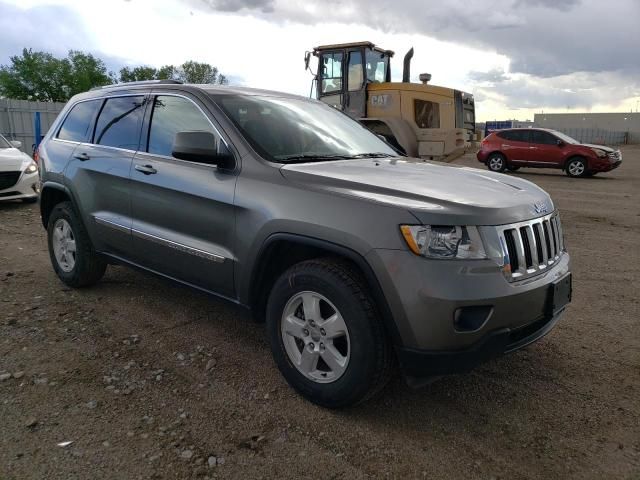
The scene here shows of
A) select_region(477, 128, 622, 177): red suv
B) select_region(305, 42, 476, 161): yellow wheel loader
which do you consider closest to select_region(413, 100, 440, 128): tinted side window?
select_region(305, 42, 476, 161): yellow wheel loader

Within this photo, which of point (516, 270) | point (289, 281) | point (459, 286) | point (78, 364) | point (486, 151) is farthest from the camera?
point (486, 151)

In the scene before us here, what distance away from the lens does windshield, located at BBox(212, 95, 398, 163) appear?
3.43 meters

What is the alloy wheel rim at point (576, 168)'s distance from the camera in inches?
708

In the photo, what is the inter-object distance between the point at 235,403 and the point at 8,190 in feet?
28.4

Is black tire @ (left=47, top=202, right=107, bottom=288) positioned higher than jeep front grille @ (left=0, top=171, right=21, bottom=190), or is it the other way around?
jeep front grille @ (left=0, top=171, right=21, bottom=190)

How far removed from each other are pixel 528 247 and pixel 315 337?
4.06 ft

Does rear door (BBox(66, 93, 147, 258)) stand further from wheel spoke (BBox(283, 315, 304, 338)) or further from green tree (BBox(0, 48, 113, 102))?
green tree (BBox(0, 48, 113, 102))

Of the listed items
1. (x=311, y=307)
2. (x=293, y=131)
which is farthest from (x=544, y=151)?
(x=311, y=307)

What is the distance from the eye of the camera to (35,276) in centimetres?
538

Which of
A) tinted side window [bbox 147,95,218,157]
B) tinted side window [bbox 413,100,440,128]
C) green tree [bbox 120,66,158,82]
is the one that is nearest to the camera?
tinted side window [bbox 147,95,218,157]

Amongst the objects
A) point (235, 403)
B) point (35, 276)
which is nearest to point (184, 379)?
point (235, 403)

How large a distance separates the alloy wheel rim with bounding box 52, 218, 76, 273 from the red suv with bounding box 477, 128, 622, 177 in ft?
51.9

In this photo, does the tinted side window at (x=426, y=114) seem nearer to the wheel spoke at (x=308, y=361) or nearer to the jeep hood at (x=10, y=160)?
the jeep hood at (x=10, y=160)

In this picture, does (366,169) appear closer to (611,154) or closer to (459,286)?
(459,286)
